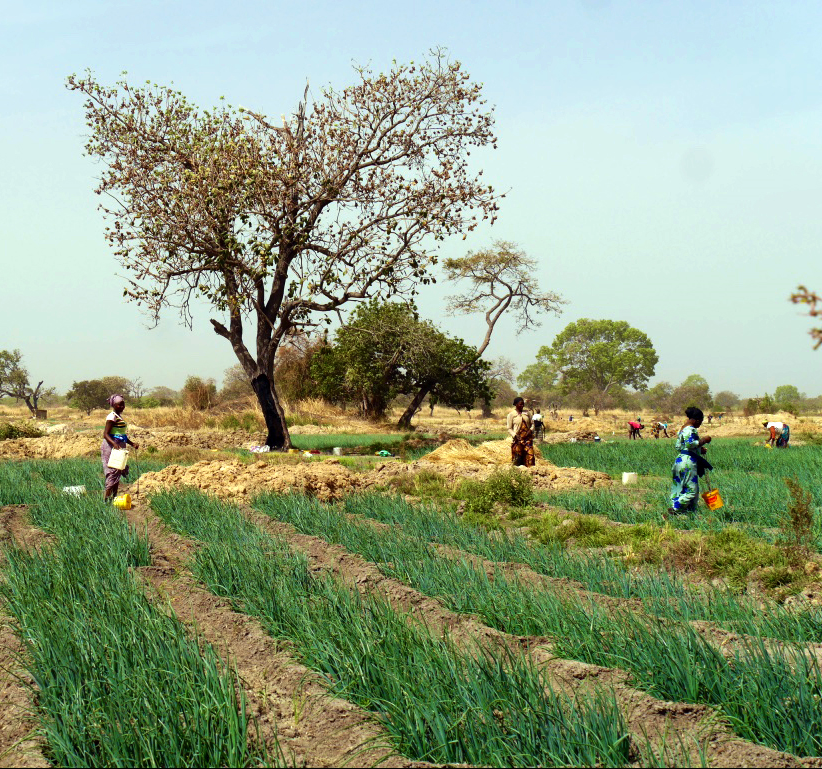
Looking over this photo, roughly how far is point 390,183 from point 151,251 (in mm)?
6868

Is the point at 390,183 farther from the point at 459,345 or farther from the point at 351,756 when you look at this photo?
the point at 351,756

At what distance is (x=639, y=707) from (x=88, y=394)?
223 ft

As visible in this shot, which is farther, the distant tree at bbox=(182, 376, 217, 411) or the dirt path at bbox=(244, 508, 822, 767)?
the distant tree at bbox=(182, 376, 217, 411)

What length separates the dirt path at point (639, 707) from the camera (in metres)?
3.38

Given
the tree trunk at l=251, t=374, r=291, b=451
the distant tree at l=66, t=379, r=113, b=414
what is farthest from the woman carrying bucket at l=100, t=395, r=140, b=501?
the distant tree at l=66, t=379, r=113, b=414

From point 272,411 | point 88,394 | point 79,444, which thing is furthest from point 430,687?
point 88,394

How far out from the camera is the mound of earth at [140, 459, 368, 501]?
12.7 metres

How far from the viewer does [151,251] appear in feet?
77.7

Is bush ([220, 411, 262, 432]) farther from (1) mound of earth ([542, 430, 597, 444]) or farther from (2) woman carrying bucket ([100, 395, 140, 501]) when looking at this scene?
(2) woman carrying bucket ([100, 395, 140, 501])

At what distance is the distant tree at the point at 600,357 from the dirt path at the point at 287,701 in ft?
240

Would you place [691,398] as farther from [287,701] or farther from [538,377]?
[287,701]

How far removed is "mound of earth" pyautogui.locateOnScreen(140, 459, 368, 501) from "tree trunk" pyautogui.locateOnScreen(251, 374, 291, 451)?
10.6 m

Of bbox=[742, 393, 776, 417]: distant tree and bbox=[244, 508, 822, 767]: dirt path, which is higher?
bbox=[742, 393, 776, 417]: distant tree

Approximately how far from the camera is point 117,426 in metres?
11.9
